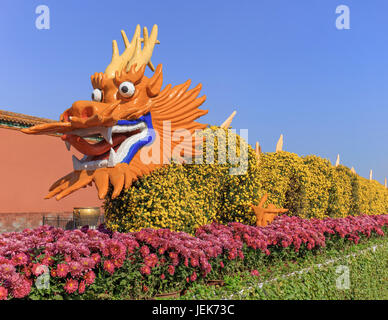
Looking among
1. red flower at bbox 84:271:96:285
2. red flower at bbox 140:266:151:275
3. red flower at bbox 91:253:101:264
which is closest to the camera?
red flower at bbox 84:271:96:285

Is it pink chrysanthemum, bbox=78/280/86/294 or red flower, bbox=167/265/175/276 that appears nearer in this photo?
pink chrysanthemum, bbox=78/280/86/294

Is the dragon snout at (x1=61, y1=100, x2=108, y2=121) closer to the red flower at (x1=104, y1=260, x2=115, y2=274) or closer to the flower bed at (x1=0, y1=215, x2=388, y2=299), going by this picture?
the flower bed at (x1=0, y1=215, x2=388, y2=299)

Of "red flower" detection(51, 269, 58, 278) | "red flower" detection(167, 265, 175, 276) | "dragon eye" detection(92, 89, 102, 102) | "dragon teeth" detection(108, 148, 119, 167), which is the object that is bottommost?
"red flower" detection(167, 265, 175, 276)

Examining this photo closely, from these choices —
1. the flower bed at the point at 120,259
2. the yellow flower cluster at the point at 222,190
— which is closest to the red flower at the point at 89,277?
the flower bed at the point at 120,259

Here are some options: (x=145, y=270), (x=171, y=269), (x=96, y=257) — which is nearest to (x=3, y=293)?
(x=96, y=257)

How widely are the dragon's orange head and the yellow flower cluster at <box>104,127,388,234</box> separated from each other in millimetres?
273

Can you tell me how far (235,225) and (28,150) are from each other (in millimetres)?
9205

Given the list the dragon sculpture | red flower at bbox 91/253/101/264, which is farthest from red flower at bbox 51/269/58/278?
the dragon sculpture

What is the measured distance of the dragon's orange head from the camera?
3906 mm

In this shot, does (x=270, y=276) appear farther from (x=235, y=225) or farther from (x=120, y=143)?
(x=120, y=143)

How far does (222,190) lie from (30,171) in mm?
8509

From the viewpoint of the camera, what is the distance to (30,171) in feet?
38.4

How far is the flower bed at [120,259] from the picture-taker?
2691mm

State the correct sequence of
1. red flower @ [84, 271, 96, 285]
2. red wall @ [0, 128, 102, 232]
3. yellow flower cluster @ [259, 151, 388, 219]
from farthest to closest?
1. red wall @ [0, 128, 102, 232]
2. yellow flower cluster @ [259, 151, 388, 219]
3. red flower @ [84, 271, 96, 285]
